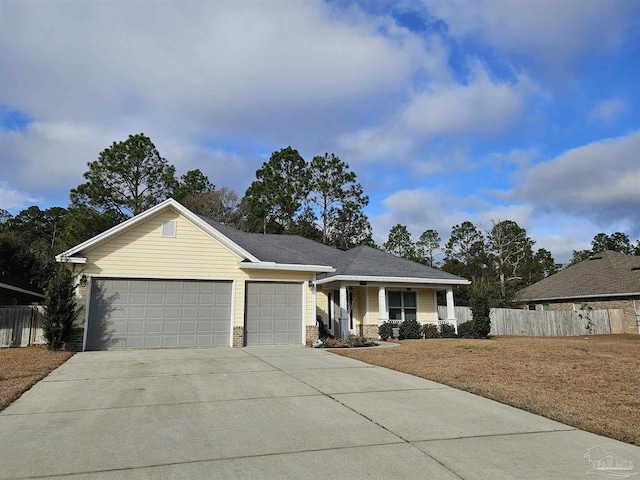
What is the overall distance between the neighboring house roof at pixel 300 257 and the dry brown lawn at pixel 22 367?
2933 mm

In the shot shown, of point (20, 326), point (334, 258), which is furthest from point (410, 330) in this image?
point (20, 326)

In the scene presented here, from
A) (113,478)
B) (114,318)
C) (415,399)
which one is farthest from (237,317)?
Answer: (113,478)

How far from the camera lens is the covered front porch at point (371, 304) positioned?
1966 centimetres

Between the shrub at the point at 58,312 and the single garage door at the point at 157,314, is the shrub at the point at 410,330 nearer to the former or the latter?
the single garage door at the point at 157,314

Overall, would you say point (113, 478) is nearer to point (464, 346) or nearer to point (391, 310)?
point (464, 346)

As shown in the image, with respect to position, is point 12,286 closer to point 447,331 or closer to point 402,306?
point 402,306

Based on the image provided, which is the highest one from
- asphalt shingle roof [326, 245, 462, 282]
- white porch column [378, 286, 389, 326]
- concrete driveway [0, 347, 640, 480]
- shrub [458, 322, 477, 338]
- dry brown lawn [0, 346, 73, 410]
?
asphalt shingle roof [326, 245, 462, 282]

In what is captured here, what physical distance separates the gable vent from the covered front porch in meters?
7.14

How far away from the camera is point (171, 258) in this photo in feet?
49.8

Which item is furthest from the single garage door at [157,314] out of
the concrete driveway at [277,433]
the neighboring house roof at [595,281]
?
the neighboring house roof at [595,281]

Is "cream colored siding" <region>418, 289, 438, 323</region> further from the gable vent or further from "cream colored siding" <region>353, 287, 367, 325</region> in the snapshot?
the gable vent

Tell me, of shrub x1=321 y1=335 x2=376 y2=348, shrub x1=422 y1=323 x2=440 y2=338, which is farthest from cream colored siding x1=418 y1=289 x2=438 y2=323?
shrub x1=321 y1=335 x2=376 y2=348

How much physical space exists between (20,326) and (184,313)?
18.1ft

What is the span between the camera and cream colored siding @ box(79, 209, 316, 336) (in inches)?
574
